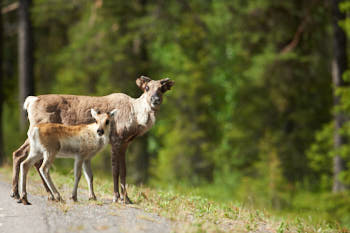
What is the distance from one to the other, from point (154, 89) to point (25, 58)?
10642 mm

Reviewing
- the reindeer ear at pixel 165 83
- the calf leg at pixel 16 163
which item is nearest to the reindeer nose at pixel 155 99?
the reindeer ear at pixel 165 83

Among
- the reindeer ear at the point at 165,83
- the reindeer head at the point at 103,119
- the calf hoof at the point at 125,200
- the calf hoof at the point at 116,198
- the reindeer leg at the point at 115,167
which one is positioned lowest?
the calf hoof at the point at 125,200

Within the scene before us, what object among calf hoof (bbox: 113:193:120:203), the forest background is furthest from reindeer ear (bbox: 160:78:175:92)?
the forest background

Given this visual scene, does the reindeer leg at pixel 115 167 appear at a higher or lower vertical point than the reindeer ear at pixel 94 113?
lower

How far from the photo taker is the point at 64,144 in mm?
7516

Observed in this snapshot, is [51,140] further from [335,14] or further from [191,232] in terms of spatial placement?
[335,14]

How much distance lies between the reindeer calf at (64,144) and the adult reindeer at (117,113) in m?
0.41

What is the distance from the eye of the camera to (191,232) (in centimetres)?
652

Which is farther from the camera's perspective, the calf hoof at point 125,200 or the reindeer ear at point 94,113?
the calf hoof at point 125,200

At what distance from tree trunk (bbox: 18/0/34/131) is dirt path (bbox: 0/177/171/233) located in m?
10.1

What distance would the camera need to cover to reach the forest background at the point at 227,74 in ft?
72.8

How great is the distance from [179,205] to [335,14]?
15180mm

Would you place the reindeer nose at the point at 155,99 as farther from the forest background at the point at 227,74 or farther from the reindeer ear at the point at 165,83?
the forest background at the point at 227,74

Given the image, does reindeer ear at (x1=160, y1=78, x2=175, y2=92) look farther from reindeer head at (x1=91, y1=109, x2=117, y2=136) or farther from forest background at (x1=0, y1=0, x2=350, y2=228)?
forest background at (x1=0, y1=0, x2=350, y2=228)
